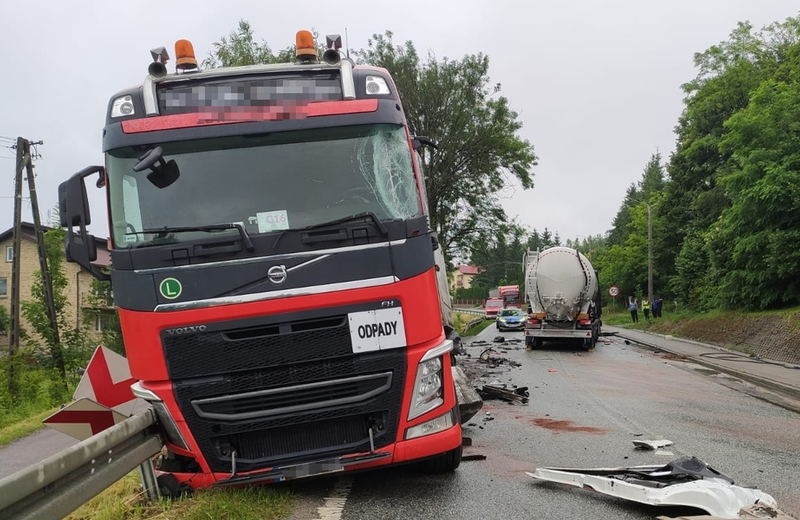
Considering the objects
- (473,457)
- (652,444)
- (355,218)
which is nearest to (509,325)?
(652,444)

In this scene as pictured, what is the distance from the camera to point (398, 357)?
4.47 metres

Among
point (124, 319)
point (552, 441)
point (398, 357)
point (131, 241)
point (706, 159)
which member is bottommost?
point (552, 441)

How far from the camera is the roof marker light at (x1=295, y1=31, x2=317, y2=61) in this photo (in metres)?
5.42

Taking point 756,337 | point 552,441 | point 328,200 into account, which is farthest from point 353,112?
point 756,337

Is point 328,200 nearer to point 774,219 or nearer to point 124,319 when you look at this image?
point 124,319

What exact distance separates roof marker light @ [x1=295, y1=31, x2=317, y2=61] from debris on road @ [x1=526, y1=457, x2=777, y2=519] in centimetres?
409

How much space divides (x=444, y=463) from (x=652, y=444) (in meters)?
2.45

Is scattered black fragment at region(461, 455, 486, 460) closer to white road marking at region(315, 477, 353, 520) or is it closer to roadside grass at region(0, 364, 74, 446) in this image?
white road marking at region(315, 477, 353, 520)

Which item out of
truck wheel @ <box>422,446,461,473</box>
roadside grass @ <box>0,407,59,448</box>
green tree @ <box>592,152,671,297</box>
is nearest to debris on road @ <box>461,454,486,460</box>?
truck wheel @ <box>422,446,461,473</box>

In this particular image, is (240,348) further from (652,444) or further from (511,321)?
(511,321)

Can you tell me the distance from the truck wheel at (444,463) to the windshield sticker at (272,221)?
92.6 inches

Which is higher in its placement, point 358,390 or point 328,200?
point 328,200

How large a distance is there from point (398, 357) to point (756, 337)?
1992cm

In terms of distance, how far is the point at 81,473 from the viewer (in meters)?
3.77
